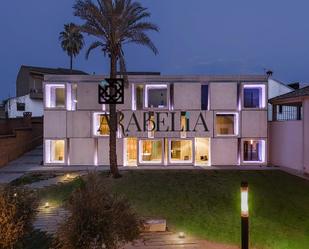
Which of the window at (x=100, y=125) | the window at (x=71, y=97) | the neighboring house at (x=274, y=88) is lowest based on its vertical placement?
the window at (x=100, y=125)

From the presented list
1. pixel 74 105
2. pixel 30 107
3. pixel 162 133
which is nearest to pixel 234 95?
pixel 162 133

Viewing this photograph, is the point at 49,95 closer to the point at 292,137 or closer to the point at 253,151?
the point at 253,151

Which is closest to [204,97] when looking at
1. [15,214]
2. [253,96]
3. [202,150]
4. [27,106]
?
[253,96]

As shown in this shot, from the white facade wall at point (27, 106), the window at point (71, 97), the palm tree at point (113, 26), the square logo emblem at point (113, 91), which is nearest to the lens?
the square logo emblem at point (113, 91)

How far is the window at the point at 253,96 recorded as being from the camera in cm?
2847

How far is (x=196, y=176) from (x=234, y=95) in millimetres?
9109

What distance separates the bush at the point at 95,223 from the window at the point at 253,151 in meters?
21.6

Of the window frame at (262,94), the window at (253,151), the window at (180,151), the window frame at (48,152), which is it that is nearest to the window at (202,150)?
the window at (180,151)

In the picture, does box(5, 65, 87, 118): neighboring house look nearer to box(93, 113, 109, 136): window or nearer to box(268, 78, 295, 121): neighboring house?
box(93, 113, 109, 136): window

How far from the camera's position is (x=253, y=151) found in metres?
28.7

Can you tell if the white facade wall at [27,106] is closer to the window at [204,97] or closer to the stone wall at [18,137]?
the stone wall at [18,137]

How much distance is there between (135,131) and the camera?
28.2 m

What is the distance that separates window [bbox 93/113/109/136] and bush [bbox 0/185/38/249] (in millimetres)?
18575

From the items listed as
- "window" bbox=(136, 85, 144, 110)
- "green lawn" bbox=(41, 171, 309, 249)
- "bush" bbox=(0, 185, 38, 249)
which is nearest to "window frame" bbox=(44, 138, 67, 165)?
"window" bbox=(136, 85, 144, 110)
